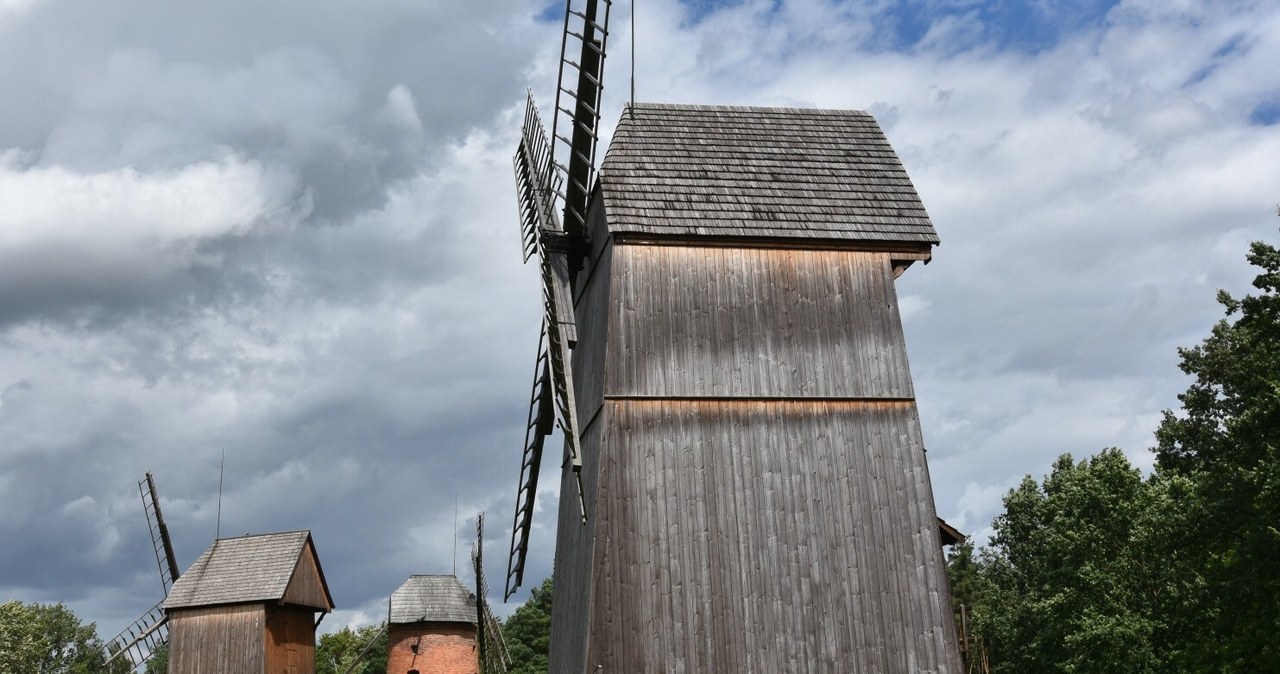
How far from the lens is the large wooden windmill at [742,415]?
14.4 m

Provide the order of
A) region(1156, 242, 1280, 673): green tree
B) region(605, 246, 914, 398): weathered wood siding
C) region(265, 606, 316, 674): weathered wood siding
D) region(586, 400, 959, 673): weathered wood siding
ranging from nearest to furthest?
1. region(586, 400, 959, 673): weathered wood siding
2. region(605, 246, 914, 398): weathered wood siding
3. region(1156, 242, 1280, 673): green tree
4. region(265, 606, 316, 674): weathered wood siding

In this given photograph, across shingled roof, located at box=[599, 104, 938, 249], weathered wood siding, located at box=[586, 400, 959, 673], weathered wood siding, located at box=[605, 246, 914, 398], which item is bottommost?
weathered wood siding, located at box=[586, 400, 959, 673]

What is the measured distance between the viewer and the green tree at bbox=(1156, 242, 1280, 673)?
22.1 meters

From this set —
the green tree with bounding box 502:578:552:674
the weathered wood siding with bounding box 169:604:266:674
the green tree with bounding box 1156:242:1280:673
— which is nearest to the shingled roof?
the green tree with bounding box 1156:242:1280:673

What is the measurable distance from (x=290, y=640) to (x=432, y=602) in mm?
5538

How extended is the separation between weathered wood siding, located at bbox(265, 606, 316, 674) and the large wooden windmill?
17401mm

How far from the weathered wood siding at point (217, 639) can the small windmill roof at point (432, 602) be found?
6.09 meters

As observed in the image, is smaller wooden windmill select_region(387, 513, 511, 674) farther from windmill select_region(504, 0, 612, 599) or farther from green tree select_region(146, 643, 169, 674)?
green tree select_region(146, 643, 169, 674)

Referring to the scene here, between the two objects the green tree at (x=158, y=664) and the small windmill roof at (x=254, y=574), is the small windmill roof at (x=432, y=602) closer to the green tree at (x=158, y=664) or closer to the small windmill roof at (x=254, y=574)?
the small windmill roof at (x=254, y=574)

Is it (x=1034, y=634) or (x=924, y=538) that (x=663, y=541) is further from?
(x=1034, y=634)

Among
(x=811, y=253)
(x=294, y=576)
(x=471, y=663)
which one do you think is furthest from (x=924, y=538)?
(x=471, y=663)

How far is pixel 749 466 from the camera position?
15.1 meters

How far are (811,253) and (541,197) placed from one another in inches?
190

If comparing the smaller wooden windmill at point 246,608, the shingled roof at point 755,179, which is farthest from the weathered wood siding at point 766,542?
the smaller wooden windmill at point 246,608
